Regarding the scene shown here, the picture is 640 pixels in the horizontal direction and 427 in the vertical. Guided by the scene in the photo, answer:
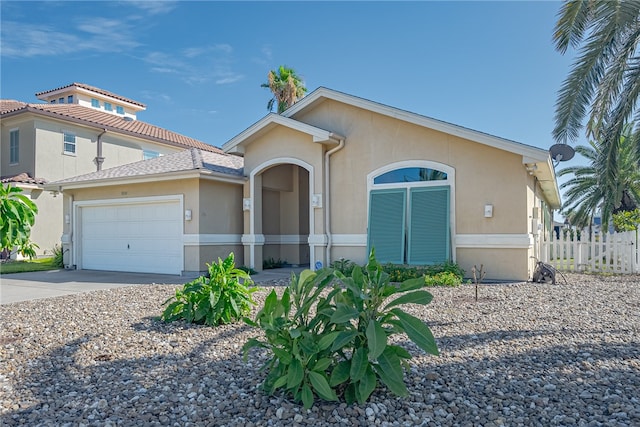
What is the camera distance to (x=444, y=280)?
10.5 meters

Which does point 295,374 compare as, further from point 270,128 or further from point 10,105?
point 10,105

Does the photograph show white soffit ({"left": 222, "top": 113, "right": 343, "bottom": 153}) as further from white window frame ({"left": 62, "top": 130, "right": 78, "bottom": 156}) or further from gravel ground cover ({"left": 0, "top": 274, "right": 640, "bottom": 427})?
white window frame ({"left": 62, "top": 130, "right": 78, "bottom": 156})

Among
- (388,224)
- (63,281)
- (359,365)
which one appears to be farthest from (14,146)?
(359,365)

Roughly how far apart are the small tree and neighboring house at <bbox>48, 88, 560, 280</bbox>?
23.4 ft

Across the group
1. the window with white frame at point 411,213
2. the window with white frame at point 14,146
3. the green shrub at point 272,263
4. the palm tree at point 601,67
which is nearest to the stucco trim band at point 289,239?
the green shrub at point 272,263

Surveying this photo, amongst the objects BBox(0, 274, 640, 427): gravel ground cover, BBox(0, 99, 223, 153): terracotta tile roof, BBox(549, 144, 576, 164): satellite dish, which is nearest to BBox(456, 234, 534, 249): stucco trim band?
BBox(549, 144, 576, 164): satellite dish

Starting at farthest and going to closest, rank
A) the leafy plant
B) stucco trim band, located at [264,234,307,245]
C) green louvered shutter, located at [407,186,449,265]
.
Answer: the leafy plant < stucco trim band, located at [264,234,307,245] < green louvered shutter, located at [407,186,449,265]

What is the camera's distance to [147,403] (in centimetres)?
397

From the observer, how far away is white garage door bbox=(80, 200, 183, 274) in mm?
13828

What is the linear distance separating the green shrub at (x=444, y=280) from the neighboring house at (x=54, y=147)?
16.2 m

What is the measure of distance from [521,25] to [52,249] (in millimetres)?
20965

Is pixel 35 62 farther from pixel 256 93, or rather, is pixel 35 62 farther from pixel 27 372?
pixel 27 372

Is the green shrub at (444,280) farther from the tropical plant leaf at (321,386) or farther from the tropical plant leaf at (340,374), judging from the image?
the tropical plant leaf at (321,386)

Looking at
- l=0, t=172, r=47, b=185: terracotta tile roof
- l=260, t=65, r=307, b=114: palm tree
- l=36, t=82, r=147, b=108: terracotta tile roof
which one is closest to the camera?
l=0, t=172, r=47, b=185: terracotta tile roof
